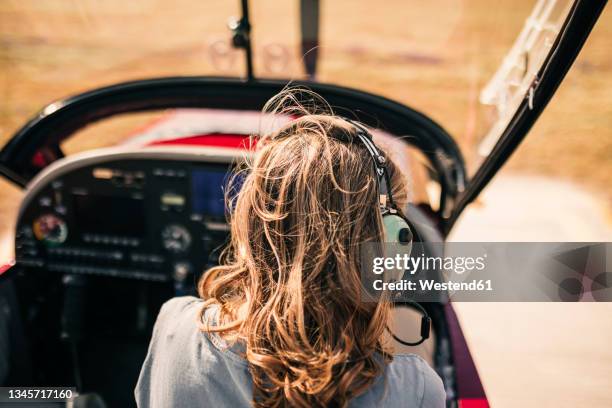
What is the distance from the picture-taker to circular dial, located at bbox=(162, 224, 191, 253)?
216cm

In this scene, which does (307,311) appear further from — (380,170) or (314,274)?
(380,170)

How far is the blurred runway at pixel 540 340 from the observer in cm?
294

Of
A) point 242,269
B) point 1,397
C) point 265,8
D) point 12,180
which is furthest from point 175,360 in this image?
point 265,8

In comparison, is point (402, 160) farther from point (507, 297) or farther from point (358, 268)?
point (358, 268)

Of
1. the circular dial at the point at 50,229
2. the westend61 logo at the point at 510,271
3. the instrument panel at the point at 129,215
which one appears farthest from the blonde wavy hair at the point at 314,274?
the circular dial at the point at 50,229

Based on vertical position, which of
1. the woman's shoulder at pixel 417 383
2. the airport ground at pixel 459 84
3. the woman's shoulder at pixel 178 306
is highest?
the airport ground at pixel 459 84

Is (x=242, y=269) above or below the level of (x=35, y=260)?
below

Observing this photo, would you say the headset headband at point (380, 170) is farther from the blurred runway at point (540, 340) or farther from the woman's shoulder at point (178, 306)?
the blurred runway at point (540, 340)

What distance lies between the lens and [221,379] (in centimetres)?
107

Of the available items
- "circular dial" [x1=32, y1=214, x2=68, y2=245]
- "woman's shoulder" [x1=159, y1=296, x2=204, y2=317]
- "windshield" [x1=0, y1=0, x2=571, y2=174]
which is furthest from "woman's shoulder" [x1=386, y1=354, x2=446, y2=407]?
"windshield" [x1=0, y1=0, x2=571, y2=174]

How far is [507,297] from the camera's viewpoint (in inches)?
80.4

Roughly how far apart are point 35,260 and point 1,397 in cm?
67

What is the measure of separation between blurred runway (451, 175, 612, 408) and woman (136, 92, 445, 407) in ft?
6.82

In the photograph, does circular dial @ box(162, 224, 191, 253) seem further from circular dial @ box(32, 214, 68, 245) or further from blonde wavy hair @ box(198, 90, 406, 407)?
blonde wavy hair @ box(198, 90, 406, 407)
